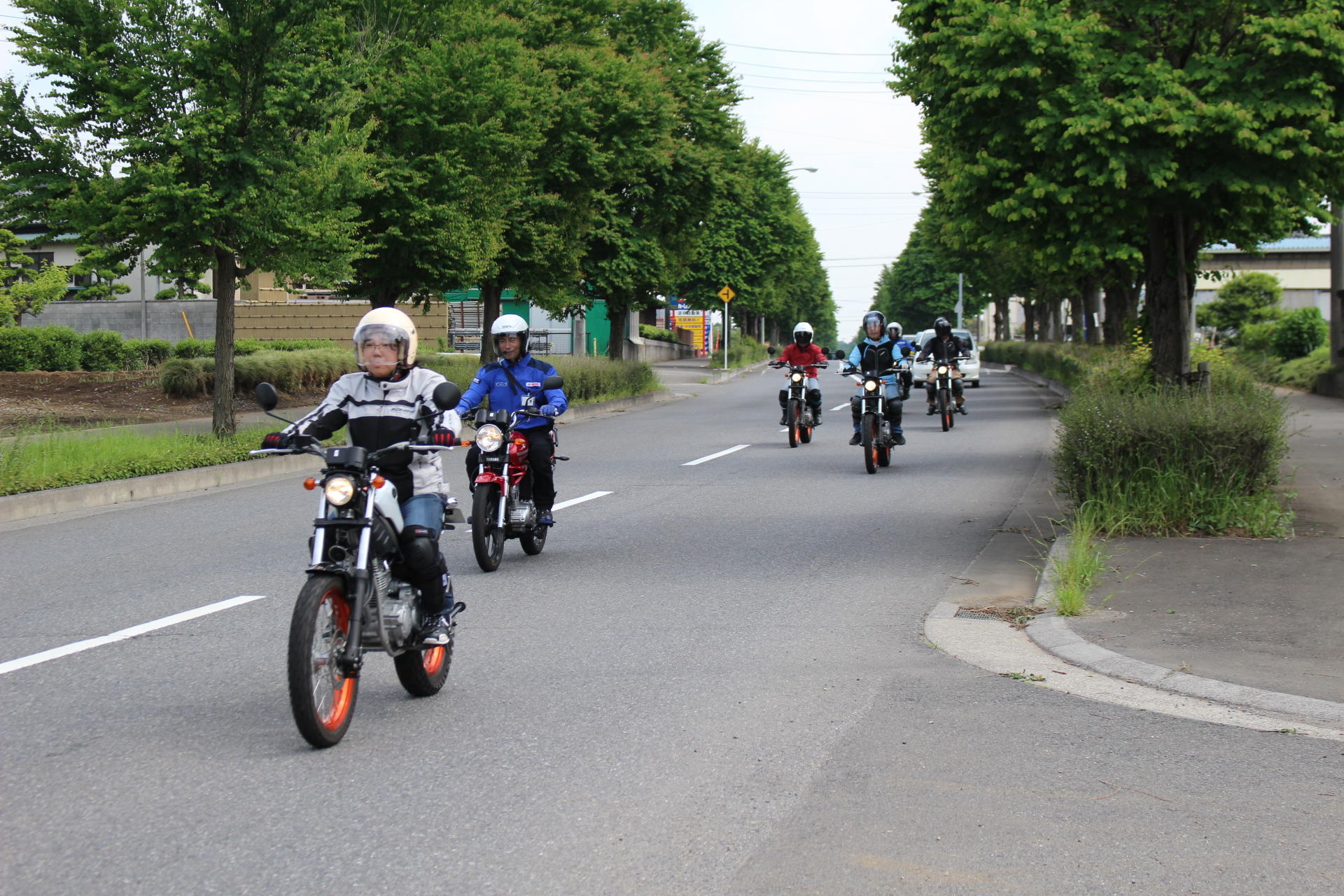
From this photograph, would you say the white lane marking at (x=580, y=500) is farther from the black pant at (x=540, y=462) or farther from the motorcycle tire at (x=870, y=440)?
the motorcycle tire at (x=870, y=440)

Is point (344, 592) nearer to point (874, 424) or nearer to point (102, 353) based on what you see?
point (874, 424)

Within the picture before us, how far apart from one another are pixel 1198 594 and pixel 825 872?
4.77m

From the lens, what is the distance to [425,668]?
5984 mm

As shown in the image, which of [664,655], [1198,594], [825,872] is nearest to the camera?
[825,872]

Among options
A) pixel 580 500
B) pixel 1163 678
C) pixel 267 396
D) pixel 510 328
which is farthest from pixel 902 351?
pixel 267 396

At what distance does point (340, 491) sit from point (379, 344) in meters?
0.89

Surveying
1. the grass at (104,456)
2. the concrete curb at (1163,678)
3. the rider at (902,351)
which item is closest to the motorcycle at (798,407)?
the rider at (902,351)

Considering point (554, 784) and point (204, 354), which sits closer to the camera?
point (554, 784)

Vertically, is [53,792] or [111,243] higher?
[111,243]

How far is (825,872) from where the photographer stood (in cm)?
398

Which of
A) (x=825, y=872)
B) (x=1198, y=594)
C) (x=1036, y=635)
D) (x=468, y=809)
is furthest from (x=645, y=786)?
(x=1198, y=594)

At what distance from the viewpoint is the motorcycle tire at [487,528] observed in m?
9.41

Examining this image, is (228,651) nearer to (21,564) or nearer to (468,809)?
(468,809)

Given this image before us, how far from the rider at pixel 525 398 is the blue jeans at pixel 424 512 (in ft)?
12.2
